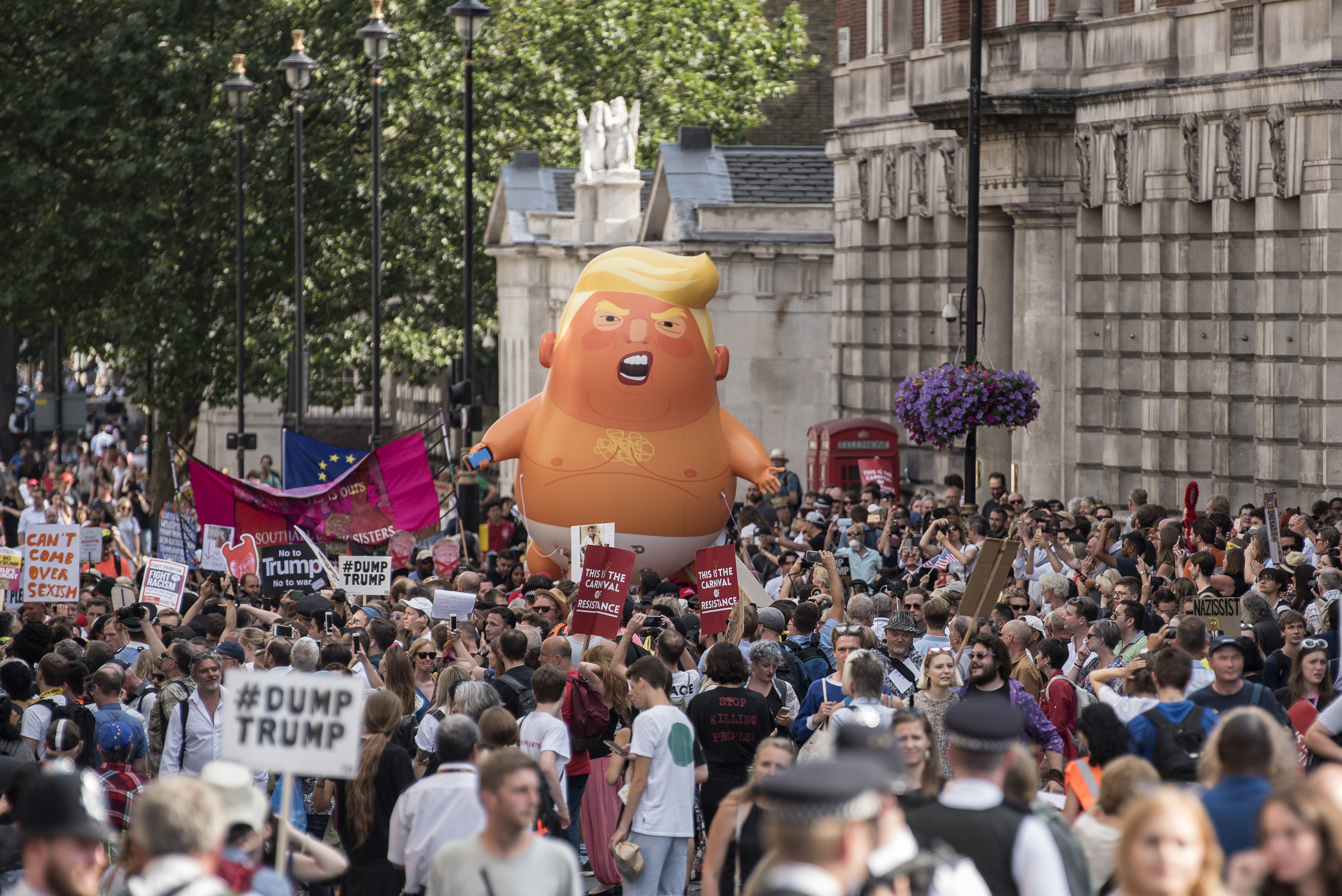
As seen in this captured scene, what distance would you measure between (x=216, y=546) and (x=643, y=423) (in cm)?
415

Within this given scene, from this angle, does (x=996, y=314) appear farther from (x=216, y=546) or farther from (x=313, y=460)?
(x=216, y=546)

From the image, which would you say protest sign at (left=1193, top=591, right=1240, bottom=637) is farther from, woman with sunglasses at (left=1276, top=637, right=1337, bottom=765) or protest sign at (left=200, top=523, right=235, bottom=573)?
protest sign at (left=200, top=523, right=235, bottom=573)

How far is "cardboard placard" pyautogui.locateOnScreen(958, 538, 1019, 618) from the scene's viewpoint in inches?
527

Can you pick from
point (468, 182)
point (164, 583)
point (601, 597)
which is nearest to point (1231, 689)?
point (601, 597)

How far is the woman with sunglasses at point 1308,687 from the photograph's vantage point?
10125 mm

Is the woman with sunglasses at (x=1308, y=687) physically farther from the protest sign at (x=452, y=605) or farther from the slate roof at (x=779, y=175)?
the slate roof at (x=779, y=175)

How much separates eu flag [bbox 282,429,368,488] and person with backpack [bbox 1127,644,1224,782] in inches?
683

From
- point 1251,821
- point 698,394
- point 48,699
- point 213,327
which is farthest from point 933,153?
point 1251,821

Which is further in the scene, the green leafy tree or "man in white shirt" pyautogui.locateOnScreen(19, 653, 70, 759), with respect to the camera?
the green leafy tree

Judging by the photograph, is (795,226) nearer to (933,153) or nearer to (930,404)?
(933,153)

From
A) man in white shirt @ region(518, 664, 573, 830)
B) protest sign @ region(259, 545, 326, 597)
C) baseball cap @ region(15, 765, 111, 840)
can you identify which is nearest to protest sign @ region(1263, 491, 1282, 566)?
man in white shirt @ region(518, 664, 573, 830)

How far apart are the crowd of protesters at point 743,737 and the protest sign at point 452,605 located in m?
0.13

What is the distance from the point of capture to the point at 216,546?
2047 centimetres

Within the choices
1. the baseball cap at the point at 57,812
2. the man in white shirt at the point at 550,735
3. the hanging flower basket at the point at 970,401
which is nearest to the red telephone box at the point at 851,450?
the hanging flower basket at the point at 970,401
